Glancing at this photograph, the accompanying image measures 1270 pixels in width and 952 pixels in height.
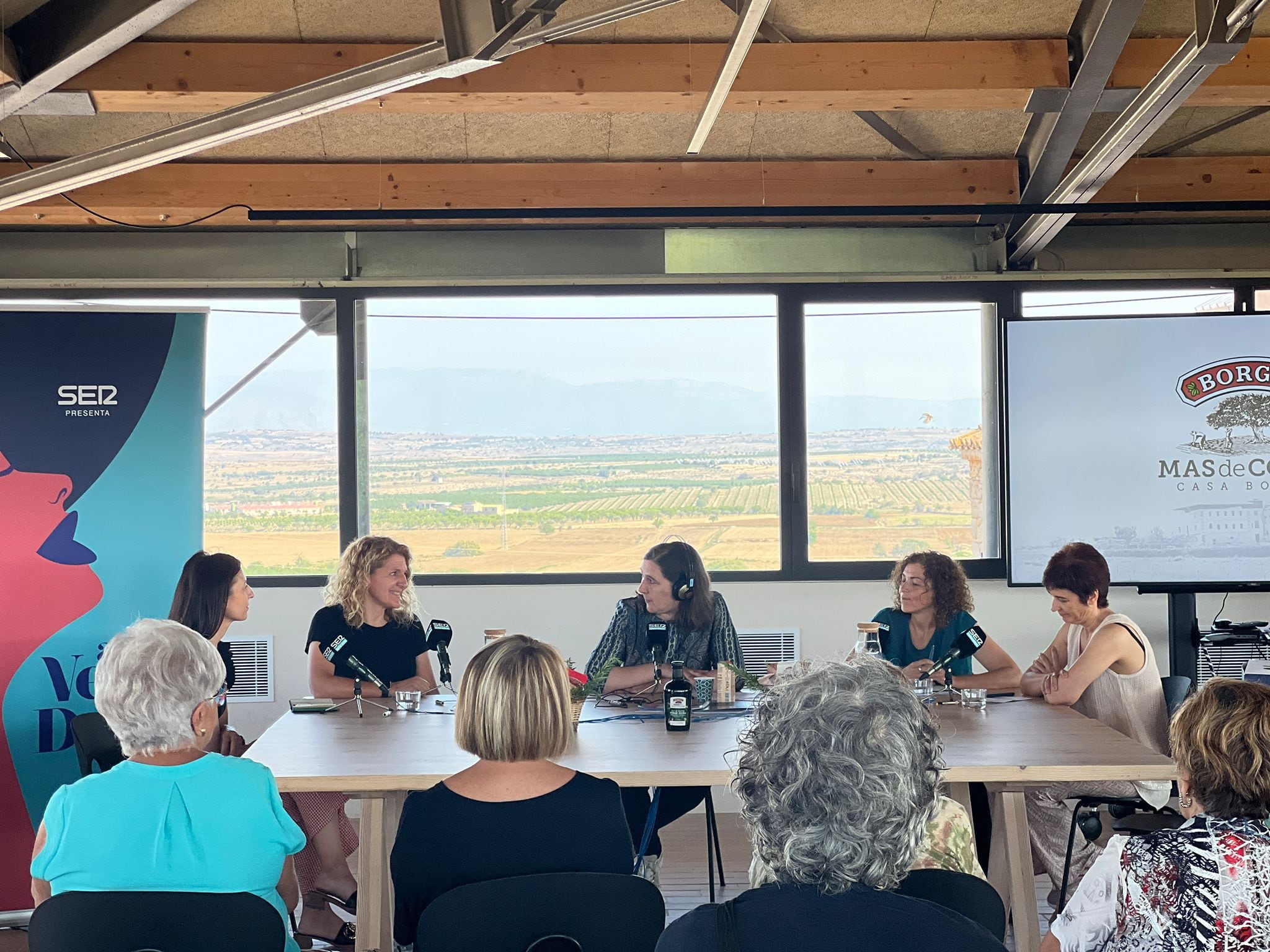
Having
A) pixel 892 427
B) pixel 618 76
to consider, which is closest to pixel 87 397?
pixel 618 76

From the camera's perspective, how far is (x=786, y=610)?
18.2ft

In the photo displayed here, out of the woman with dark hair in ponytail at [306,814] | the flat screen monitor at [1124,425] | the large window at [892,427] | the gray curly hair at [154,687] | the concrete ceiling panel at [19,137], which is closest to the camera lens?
the gray curly hair at [154,687]

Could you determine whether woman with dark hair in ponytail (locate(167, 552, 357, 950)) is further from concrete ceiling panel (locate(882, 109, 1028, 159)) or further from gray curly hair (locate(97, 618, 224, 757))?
concrete ceiling panel (locate(882, 109, 1028, 159))

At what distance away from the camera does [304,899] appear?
381cm

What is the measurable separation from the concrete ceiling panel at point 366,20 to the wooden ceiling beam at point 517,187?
36.9 inches

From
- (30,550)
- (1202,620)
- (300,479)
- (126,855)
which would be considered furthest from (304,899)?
(1202,620)

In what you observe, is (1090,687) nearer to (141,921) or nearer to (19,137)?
(141,921)

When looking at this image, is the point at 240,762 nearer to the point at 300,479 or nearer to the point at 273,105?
the point at 273,105

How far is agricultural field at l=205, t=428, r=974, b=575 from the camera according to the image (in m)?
5.59

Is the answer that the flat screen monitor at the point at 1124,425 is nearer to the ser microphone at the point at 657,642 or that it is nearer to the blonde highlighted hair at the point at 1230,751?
the ser microphone at the point at 657,642

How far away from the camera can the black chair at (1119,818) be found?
326cm

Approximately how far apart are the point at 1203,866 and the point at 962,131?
403 centimetres

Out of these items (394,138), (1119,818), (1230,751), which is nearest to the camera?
(1230,751)

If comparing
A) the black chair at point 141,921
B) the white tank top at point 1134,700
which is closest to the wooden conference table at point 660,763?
the white tank top at point 1134,700
